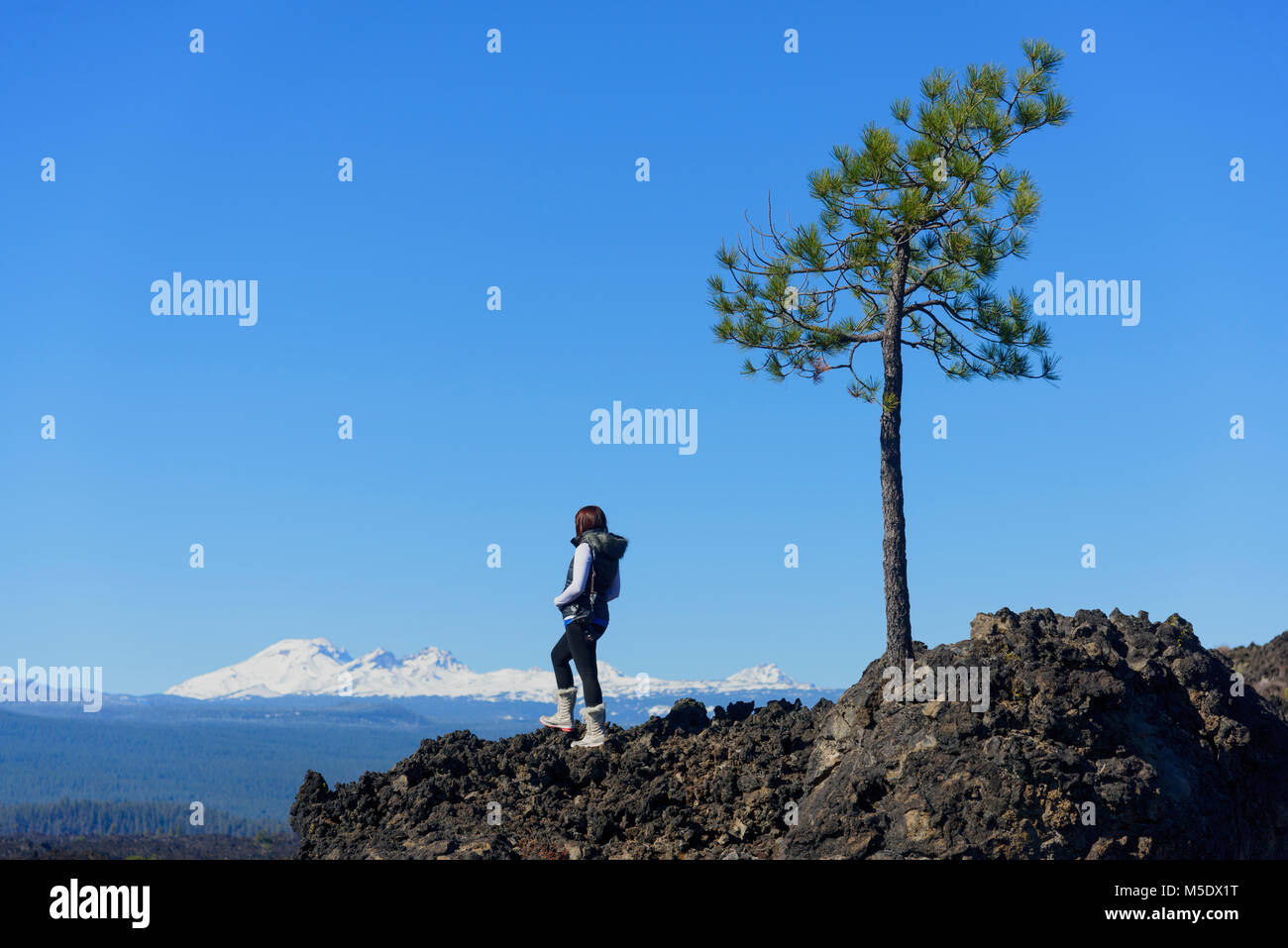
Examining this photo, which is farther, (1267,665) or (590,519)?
(1267,665)

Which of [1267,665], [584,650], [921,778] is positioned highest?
[584,650]

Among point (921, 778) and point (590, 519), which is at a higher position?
point (590, 519)

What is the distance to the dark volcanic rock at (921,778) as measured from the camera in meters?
12.4

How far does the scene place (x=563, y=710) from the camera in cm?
1680

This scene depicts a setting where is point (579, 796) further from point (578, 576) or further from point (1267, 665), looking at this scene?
point (1267, 665)

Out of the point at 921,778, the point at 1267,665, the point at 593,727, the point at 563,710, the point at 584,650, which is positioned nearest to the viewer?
the point at 921,778

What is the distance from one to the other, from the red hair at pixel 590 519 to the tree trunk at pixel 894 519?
397 cm

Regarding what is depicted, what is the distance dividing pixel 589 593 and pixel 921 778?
207 inches

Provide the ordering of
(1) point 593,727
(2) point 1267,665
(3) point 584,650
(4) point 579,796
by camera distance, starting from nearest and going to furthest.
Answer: (4) point 579,796 < (3) point 584,650 < (1) point 593,727 < (2) point 1267,665

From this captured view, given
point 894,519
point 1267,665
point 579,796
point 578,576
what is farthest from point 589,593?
point 1267,665
